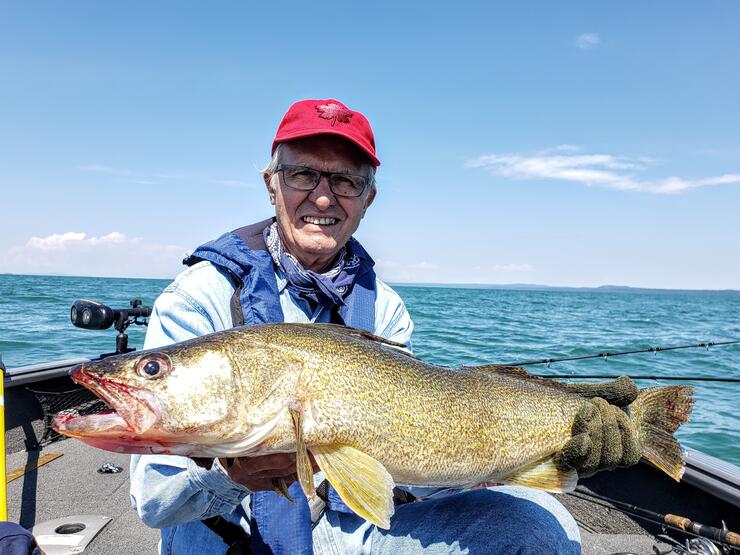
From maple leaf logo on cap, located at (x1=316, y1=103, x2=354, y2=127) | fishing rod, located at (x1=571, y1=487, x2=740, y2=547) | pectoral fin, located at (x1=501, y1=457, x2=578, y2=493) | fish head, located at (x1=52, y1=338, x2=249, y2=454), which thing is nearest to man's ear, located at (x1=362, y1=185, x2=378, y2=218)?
maple leaf logo on cap, located at (x1=316, y1=103, x2=354, y2=127)

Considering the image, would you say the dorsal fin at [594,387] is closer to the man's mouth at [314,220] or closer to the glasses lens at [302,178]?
the man's mouth at [314,220]

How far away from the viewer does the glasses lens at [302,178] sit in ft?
10.2

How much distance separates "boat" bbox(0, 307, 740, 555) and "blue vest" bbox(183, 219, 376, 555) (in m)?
1.98

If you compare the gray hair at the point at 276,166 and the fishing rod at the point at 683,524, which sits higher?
the gray hair at the point at 276,166

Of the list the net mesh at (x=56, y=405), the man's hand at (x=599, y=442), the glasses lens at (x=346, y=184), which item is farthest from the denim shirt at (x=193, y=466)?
the net mesh at (x=56, y=405)

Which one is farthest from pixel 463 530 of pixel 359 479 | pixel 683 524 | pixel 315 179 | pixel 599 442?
pixel 683 524

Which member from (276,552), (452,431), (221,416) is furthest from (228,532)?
(452,431)

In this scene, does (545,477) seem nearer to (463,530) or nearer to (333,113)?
(463,530)

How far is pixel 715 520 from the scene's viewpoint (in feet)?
13.4

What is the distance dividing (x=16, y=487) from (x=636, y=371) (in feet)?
Result: 46.2

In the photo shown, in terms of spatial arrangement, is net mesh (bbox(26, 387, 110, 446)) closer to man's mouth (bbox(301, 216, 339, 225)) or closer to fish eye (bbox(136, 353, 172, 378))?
man's mouth (bbox(301, 216, 339, 225))

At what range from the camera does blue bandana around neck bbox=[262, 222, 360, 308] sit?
10.2 feet

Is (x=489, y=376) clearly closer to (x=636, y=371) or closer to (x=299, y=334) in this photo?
(x=299, y=334)

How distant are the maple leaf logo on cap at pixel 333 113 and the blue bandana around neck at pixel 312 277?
2.44 feet
